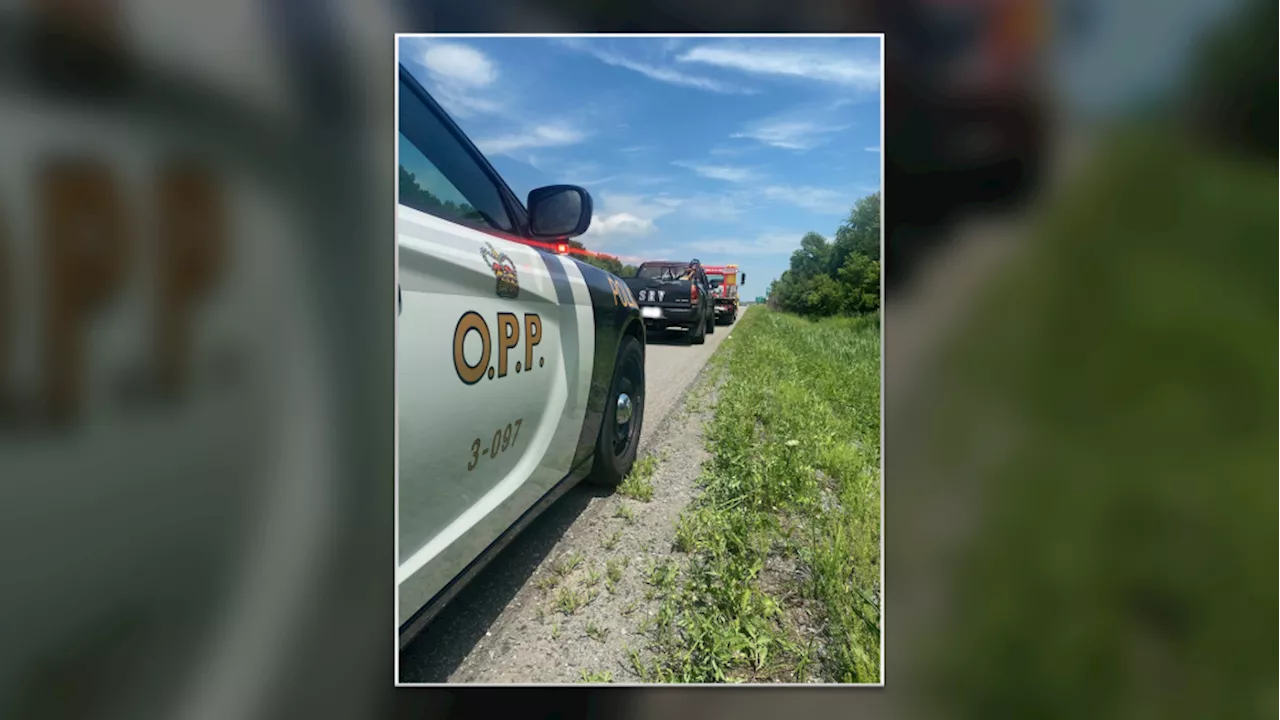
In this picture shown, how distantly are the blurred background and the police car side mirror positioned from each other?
426 millimetres

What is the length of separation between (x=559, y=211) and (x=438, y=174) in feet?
1.21

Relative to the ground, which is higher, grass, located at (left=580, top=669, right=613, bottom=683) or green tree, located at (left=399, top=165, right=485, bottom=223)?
green tree, located at (left=399, top=165, right=485, bottom=223)

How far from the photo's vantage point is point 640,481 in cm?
268

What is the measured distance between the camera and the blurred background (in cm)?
126
